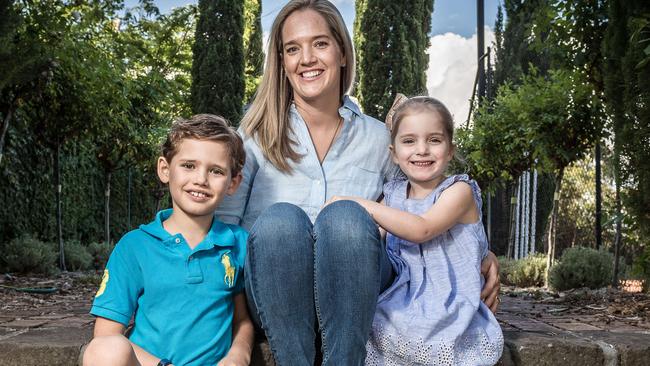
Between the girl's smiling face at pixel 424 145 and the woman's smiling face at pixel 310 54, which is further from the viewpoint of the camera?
the woman's smiling face at pixel 310 54

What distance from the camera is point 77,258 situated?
8.01 meters

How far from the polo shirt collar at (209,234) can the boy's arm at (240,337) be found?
165 millimetres

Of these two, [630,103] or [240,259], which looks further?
[630,103]

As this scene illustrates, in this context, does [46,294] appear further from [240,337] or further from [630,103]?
[630,103]

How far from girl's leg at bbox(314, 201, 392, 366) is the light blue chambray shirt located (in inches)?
18.8

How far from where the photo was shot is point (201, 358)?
1.88 meters

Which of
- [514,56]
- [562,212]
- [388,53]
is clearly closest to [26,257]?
[388,53]

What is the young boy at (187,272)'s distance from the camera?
73.7 inches

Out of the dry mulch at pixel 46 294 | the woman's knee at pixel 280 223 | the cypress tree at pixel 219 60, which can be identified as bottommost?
the dry mulch at pixel 46 294

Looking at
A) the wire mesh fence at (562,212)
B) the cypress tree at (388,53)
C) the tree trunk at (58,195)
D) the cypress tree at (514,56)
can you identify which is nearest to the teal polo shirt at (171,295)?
the tree trunk at (58,195)

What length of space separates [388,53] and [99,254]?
810 centimetres

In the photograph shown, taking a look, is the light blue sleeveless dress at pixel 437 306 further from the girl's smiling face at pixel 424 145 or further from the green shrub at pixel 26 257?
the green shrub at pixel 26 257

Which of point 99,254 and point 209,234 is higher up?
point 209,234

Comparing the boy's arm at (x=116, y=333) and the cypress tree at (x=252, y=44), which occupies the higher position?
the cypress tree at (x=252, y=44)
